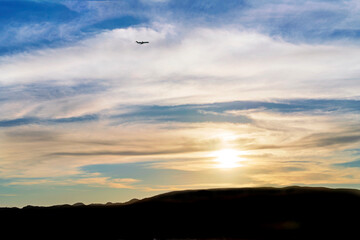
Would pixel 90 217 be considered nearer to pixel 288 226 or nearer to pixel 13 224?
pixel 13 224

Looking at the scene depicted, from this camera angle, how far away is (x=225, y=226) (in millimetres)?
113750

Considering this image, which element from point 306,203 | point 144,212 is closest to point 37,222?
point 144,212

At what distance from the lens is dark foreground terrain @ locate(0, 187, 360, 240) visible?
100688 mm

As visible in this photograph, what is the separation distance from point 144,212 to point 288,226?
45305 millimetres

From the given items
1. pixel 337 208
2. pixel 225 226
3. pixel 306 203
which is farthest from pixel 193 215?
pixel 337 208

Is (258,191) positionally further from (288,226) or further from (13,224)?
(13,224)

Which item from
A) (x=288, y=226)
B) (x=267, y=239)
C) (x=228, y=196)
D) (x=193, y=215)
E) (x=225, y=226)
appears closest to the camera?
(x=267, y=239)

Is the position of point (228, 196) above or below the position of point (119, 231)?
above

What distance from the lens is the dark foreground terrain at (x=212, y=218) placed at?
100688 millimetres

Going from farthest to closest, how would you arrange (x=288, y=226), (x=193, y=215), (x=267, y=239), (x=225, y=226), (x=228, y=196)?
(x=228, y=196) < (x=193, y=215) < (x=225, y=226) < (x=288, y=226) < (x=267, y=239)

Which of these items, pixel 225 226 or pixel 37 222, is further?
pixel 37 222

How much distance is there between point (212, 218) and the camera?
12194 centimetres

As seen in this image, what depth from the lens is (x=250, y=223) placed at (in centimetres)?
11450

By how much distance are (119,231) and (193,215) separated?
24795 millimetres
